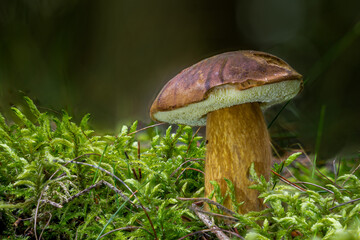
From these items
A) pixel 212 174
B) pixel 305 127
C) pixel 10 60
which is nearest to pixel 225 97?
pixel 212 174

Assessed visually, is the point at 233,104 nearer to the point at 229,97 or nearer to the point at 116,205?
the point at 229,97

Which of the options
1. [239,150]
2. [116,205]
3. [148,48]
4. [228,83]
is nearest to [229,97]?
[228,83]

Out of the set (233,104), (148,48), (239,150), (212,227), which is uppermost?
(148,48)

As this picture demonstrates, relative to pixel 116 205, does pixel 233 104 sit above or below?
above

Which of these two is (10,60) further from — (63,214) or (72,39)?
(63,214)

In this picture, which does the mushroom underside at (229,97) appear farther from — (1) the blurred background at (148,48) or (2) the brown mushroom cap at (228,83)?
(1) the blurred background at (148,48)

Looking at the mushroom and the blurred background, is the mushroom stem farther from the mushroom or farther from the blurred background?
the blurred background

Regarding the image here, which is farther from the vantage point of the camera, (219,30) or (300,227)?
(219,30)

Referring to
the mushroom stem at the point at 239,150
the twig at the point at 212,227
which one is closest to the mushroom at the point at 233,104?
the mushroom stem at the point at 239,150
